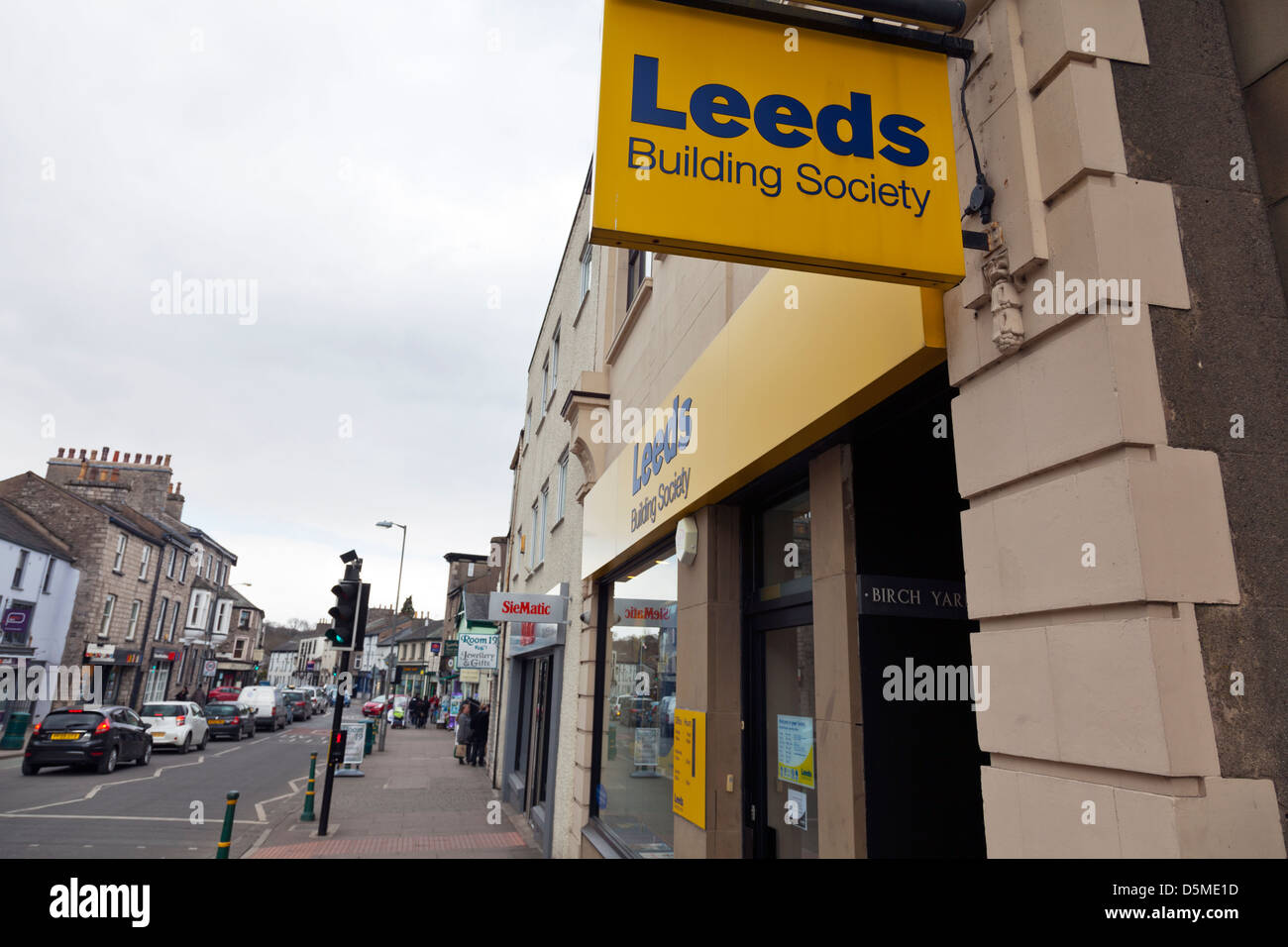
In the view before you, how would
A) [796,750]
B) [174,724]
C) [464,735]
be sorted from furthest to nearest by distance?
[464,735] < [174,724] < [796,750]

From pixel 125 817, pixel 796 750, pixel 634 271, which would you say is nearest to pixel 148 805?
pixel 125 817

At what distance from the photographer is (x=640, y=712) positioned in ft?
26.1

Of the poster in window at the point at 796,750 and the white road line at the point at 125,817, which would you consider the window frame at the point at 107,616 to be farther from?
the poster in window at the point at 796,750

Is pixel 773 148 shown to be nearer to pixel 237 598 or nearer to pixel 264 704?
pixel 264 704

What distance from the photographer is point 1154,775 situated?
83.0 inches

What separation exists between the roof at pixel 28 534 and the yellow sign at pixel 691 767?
99.9 ft

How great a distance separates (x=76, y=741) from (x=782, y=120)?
2154cm

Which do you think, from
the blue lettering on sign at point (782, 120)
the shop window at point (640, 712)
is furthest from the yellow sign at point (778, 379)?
the shop window at point (640, 712)

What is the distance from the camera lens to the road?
33.8ft

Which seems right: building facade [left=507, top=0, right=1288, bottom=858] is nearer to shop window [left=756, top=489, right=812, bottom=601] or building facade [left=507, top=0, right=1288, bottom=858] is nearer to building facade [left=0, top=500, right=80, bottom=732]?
shop window [left=756, top=489, right=812, bottom=601]

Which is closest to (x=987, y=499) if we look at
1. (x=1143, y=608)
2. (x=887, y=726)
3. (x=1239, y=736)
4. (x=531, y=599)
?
(x=1143, y=608)

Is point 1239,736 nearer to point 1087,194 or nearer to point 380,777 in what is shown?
point 1087,194

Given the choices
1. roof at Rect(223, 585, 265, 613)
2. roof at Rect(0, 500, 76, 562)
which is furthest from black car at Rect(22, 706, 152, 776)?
roof at Rect(223, 585, 265, 613)

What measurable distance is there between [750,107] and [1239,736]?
8.75 feet
